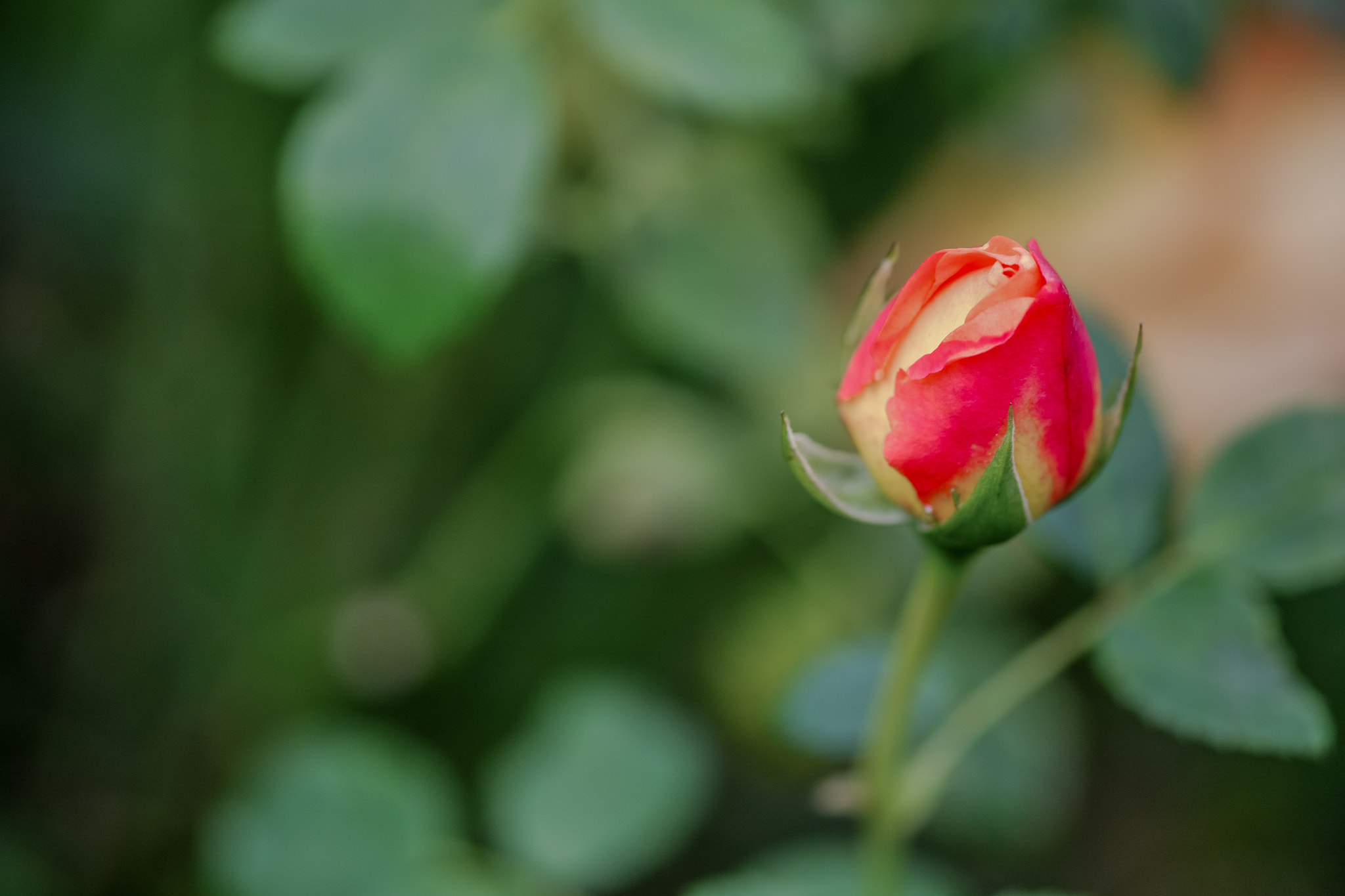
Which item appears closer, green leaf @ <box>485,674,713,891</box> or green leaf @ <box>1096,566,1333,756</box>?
green leaf @ <box>1096,566,1333,756</box>

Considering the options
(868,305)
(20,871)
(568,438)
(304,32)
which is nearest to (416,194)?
(304,32)

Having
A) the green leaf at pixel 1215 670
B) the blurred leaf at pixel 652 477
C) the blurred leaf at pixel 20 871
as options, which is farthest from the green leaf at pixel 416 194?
the blurred leaf at pixel 20 871

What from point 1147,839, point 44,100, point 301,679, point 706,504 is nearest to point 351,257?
point 706,504

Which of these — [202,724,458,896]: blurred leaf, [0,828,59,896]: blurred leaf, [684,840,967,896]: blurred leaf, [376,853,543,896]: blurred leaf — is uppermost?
[684,840,967,896]: blurred leaf

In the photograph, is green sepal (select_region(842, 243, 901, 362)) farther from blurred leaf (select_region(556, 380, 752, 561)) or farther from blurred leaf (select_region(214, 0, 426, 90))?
blurred leaf (select_region(556, 380, 752, 561))

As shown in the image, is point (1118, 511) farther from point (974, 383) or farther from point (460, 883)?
point (460, 883)

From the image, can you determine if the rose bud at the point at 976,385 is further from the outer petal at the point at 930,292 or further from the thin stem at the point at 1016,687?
the thin stem at the point at 1016,687

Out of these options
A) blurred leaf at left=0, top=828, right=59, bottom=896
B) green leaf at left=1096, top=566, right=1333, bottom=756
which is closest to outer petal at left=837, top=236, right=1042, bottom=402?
green leaf at left=1096, top=566, right=1333, bottom=756
